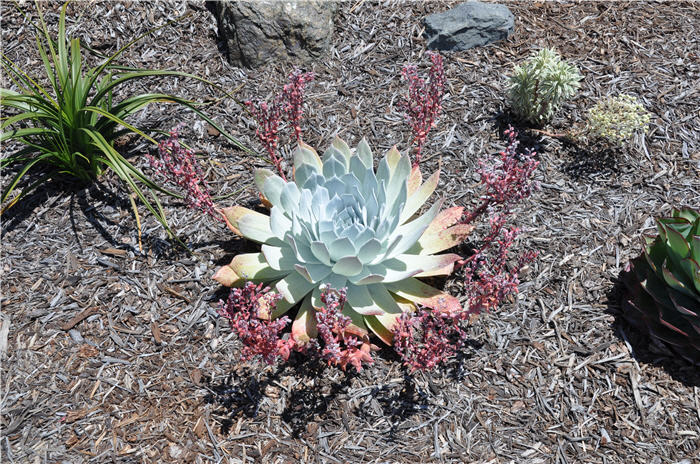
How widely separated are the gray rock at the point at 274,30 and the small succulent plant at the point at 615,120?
1.90m

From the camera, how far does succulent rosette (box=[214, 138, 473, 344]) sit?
8.96ft

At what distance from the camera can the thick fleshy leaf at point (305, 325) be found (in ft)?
9.04

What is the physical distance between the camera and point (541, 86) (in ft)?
11.9

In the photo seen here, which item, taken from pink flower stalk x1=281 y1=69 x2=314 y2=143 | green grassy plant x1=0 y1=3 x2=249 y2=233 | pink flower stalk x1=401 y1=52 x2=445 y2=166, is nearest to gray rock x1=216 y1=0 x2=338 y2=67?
green grassy plant x1=0 y1=3 x2=249 y2=233

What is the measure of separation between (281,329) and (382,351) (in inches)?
23.4

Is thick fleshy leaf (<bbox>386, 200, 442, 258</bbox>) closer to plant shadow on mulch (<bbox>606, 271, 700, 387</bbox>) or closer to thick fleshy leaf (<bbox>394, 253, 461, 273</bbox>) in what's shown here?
thick fleshy leaf (<bbox>394, 253, 461, 273</bbox>)

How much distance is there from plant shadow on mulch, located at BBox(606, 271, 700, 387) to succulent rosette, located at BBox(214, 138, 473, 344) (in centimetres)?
91

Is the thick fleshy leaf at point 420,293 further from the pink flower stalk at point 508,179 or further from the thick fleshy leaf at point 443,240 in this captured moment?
the pink flower stalk at point 508,179

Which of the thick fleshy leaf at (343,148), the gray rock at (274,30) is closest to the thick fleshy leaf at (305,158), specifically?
the thick fleshy leaf at (343,148)

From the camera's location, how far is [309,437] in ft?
8.84

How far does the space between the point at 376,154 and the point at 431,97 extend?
0.60 meters

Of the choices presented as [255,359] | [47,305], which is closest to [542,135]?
[255,359]

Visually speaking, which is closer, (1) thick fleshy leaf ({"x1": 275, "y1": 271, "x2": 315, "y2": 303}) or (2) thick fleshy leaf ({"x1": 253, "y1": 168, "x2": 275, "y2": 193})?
(1) thick fleshy leaf ({"x1": 275, "y1": 271, "x2": 315, "y2": 303})

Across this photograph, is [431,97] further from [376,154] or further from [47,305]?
[47,305]
